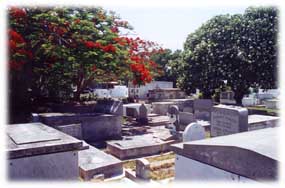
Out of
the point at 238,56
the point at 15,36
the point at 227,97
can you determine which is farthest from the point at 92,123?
the point at 227,97

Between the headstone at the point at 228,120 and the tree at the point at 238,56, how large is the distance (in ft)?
29.8

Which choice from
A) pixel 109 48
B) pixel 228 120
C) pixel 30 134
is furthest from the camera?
pixel 109 48

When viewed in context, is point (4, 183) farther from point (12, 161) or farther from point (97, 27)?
point (97, 27)

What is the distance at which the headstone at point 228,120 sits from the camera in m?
9.30

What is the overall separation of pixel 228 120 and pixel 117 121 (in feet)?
14.4

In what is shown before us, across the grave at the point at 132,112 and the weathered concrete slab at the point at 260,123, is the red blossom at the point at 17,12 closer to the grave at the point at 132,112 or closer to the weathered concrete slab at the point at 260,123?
the grave at the point at 132,112

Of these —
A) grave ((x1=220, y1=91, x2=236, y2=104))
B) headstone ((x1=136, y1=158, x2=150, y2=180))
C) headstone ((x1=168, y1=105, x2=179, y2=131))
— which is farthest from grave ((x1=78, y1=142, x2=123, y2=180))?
grave ((x1=220, y1=91, x2=236, y2=104))

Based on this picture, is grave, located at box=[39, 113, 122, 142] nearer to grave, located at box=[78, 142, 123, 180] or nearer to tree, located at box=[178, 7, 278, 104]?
grave, located at box=[78, 142, 123, 180]

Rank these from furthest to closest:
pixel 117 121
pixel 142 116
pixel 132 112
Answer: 1. pixel 132 112
2. pixel 142 116
3. pixel 117 121

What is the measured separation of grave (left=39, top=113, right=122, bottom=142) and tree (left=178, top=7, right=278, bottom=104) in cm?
1021

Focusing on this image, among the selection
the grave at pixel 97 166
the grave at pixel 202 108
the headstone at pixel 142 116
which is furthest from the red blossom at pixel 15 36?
the grave at pixel 202 108

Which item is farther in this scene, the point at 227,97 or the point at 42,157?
the point at 227,97

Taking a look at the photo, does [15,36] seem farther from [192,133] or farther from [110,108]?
[192,133]

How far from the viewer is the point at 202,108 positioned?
624 inches
